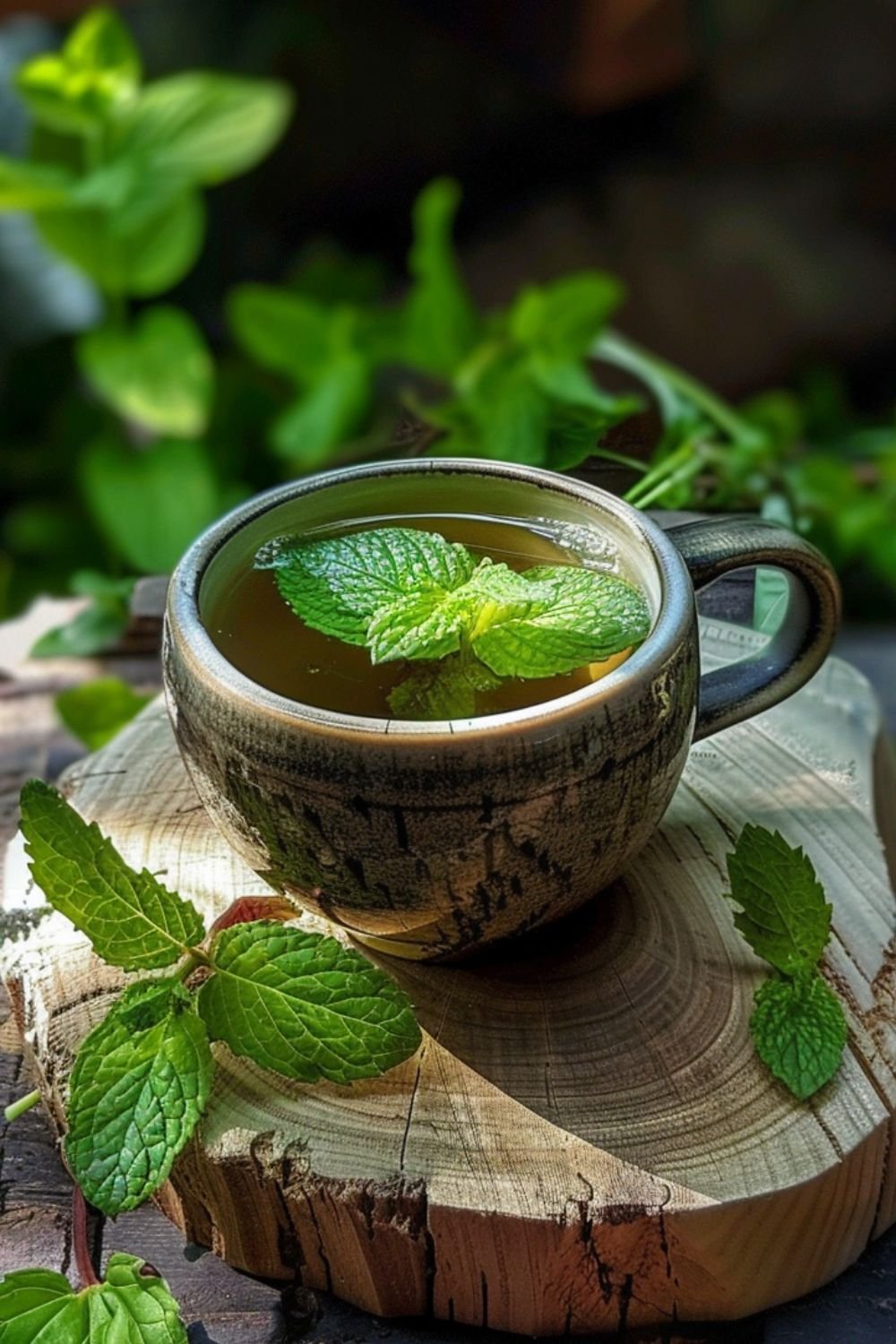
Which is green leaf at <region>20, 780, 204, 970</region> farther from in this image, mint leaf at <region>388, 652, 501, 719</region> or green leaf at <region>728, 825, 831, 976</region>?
green leaf at <region>728, 825, 831, 976</region>

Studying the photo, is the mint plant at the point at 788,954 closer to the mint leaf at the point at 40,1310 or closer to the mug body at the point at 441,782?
the mug body at the point at 441,782

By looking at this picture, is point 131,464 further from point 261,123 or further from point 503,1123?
point 503,1123

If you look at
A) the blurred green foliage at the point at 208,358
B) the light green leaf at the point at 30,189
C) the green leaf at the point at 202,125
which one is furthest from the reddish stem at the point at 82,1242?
the green leaf at the point at 202,125

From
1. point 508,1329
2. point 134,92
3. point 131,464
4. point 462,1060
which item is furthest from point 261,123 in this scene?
point 508,1329

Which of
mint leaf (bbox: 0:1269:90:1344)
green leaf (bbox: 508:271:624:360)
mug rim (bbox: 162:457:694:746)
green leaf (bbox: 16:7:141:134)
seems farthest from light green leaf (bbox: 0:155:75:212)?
mint leaf (bbox: 0:1269:90:1344)

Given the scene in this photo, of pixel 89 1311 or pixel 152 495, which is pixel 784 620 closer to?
pixel 89 1311

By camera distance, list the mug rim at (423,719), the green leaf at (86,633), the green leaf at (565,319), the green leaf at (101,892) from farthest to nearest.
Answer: the green leaf at (565,319)
the green leaf at (86,633)
the green leaf at (101,892)
the mug rim at (423,719)
